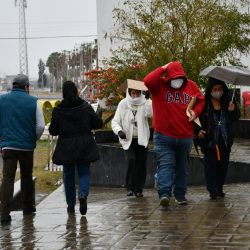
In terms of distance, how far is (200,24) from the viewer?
1733 cm

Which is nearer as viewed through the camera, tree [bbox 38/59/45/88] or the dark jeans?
the dark jeans

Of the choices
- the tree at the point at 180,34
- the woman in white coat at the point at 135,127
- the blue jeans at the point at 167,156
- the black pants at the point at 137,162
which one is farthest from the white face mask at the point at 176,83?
the tree at the point at 180,34

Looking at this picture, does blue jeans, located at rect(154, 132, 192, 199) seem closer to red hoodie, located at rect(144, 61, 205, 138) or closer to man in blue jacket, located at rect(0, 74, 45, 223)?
red hoodie, located at rect(144, 61, 205, 138)

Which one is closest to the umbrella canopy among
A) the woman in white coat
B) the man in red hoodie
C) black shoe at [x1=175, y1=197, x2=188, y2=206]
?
the man in red hoodie

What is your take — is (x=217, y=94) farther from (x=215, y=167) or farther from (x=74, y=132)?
(x=74, y=132)

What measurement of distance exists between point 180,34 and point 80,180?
812cm

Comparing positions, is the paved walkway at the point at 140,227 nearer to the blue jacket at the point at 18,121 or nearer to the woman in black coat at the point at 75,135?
the woman in black coat at the point at 75,135

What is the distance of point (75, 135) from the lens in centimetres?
969

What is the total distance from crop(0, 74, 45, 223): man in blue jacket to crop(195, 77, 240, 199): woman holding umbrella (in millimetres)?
2001

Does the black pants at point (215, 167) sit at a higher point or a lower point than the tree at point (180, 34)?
lower

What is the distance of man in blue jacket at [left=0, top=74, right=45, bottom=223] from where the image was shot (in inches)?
384

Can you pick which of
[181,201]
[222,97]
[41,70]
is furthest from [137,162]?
[41,70]

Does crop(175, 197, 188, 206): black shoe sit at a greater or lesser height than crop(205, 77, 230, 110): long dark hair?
lesser

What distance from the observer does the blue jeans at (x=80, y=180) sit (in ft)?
31.7
